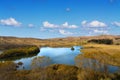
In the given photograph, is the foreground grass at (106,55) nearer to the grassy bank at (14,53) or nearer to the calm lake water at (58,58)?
the calm lake water at (58,58)

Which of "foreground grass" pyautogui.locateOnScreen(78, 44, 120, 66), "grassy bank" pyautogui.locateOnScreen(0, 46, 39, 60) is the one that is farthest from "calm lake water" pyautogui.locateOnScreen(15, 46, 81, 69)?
"grassy bank" pyautogui.locateOnScreen(0, 46, 39, 60)

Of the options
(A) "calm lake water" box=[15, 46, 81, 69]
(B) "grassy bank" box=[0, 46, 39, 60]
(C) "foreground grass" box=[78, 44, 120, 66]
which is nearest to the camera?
(C) "foreground grass" box=[78, 44, 120, 66]

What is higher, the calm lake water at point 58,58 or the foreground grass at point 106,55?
the foreground grass at point 106,55

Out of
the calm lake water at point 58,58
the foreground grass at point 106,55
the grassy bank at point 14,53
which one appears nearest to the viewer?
the foreground grass at point 106,55

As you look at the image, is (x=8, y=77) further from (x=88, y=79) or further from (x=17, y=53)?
(x=17, y=53)

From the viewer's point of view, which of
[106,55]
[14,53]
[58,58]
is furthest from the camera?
[14,53]

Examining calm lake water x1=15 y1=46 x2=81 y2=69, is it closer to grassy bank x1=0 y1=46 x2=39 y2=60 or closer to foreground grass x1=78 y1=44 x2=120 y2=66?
foreground grass x1=78 y1=44 x2=120 y2=66

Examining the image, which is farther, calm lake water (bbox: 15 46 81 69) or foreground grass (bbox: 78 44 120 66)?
calm lake water (bbox: 15 46 81 69)

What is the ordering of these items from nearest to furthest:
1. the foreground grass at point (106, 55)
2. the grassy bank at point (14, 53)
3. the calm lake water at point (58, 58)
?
the foreground grass at point (106, 55) → the calm lake water at point (58, 58) → the grassy bank at point (14, 53)

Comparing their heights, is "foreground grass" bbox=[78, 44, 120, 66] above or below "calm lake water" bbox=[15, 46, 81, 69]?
above

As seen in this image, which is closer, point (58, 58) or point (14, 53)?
point (58, 58)

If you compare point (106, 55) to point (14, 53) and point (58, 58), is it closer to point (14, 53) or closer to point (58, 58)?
point (58, 58)

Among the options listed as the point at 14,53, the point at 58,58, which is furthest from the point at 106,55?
the point at 14,53

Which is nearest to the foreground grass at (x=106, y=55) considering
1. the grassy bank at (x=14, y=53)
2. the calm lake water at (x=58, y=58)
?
the calm lake water at (x=58, y=58)
